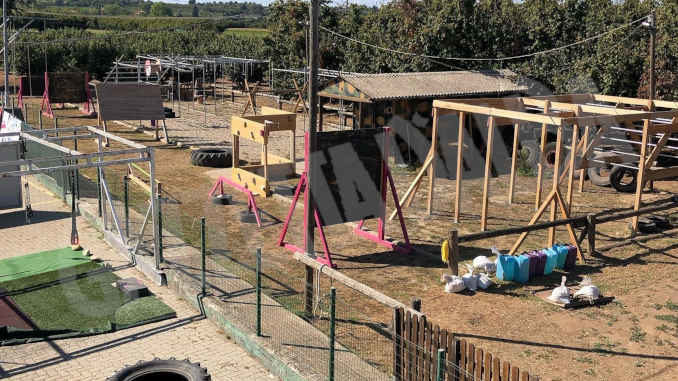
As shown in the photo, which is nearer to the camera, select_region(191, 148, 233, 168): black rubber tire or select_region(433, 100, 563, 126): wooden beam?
select_region(433, 100, 563, 126): wooden beam

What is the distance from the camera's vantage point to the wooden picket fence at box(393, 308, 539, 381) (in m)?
7.25

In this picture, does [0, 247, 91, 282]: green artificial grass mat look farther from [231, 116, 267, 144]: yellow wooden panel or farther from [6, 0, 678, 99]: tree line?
[6, 0, 678, 99]: tree line

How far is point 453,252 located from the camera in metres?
12.3

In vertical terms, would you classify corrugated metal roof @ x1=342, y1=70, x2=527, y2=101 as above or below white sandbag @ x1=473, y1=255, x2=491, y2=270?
above

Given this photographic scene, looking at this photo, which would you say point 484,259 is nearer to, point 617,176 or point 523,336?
point 523,336

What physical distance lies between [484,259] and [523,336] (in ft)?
8.47

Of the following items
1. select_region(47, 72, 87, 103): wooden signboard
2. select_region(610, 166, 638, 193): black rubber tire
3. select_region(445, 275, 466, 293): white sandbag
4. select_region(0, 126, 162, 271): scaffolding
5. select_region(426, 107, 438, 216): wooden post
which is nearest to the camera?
select_region(0, 126, 162, 271): scaffolding

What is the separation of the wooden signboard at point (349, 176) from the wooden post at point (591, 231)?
4.02 metres

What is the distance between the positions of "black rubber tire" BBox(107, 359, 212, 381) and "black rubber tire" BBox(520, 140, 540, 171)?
15468 mm

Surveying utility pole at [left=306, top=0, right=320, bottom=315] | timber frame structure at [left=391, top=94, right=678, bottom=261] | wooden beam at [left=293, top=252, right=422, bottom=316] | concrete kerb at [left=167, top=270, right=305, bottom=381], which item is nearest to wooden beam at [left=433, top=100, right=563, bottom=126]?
timber frame structure at [left=391, top=94, right=678, bottom=261]

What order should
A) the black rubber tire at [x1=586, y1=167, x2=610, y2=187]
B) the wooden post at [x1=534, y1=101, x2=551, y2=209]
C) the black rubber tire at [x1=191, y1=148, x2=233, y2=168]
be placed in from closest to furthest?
1. the wooden post at [x1=534, y1=101, x2=551, y2=209]
2. the black rubber tire at [x1=586, y1=167, x2=610, y2=187]
3. the black rubber tire at [x1=191, y1=148, x2=233, y2=168]

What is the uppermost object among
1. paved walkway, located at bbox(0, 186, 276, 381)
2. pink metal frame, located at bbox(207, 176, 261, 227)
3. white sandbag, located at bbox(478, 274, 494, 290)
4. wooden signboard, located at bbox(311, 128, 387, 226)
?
wooden signboard, located at bbox(311, 128, 387, 226)

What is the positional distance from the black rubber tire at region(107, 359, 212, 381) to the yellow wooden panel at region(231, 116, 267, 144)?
356 inches

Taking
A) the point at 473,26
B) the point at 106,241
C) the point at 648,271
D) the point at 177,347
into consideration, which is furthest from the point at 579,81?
the point at 177,347
